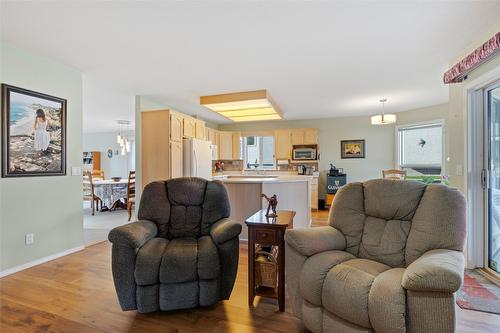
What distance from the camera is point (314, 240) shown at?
71.7 inches

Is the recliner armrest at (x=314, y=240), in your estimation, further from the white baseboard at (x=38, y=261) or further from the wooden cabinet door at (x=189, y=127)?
the wooden cabinet door at (x=189, y=127)

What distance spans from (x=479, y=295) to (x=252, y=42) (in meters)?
3.19

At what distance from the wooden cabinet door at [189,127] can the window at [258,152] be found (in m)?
2.51

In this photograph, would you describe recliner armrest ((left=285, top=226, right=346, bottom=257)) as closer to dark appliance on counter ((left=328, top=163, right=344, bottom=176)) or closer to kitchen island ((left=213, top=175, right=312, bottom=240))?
kitchen island ((left=213, top=175, right=312, bottom=240))

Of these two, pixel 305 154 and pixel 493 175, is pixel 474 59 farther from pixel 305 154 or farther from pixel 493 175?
pixel 305 154

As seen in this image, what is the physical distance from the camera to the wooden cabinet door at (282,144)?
23.0 feet

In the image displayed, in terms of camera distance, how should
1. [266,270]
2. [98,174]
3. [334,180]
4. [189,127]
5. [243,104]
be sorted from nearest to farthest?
1. [266,270]
2. [243,104]
3. [189,127]
4. [334,180]
5. [98,174]

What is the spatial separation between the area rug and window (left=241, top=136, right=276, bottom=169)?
206 inches

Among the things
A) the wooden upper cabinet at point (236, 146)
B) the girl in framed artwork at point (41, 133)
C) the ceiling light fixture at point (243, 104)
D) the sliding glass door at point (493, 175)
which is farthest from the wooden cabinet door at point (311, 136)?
the girl in framed artwork at point (41, 133)

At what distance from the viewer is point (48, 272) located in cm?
275

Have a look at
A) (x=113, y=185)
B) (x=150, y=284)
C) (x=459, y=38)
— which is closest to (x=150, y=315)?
(x=150, y=284)

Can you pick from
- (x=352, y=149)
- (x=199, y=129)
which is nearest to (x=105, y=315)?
(x=199, y=129)

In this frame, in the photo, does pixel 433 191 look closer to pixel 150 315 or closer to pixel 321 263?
pixel 321 263

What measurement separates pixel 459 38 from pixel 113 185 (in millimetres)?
6599
